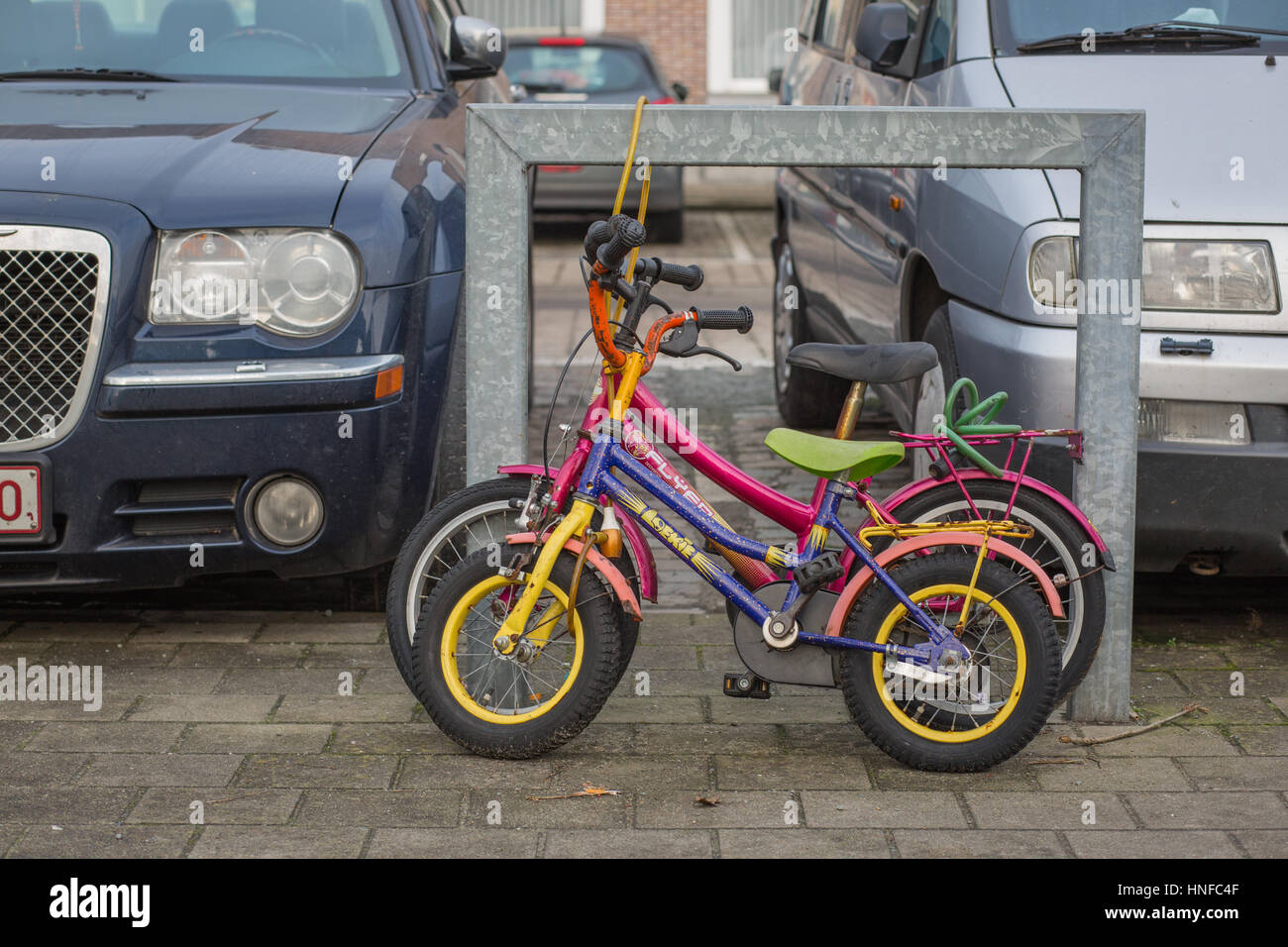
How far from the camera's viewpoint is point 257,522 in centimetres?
443

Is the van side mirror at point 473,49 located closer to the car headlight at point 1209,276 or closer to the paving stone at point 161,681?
the paving stone at point 161,681

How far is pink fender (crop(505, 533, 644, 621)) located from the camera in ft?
12.6

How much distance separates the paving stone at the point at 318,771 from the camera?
3848 mm

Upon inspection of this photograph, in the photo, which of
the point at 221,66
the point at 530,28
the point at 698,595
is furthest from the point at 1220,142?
the point at 530,28

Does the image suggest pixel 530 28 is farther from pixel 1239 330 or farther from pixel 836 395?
pixel 1239 330

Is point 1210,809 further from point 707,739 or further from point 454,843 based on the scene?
point 454,843

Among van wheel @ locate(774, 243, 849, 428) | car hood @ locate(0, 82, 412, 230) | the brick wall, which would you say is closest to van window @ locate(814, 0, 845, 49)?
van wheel @ locate(774, 243, 849, 428)

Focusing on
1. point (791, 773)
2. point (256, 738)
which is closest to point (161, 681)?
point (256, 738)

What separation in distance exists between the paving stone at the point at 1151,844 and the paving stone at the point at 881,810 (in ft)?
0.84

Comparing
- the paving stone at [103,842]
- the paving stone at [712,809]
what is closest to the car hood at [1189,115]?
the paving stone at [712,809]

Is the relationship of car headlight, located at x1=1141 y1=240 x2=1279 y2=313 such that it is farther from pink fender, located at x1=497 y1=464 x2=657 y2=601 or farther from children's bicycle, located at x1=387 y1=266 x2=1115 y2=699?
pink fender, located at x1=497 y1=464 x2=657 y2=601

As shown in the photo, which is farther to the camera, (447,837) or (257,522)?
(257,522)

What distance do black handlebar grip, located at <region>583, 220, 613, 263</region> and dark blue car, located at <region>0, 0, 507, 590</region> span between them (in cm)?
83

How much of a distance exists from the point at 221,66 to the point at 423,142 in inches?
34.6
